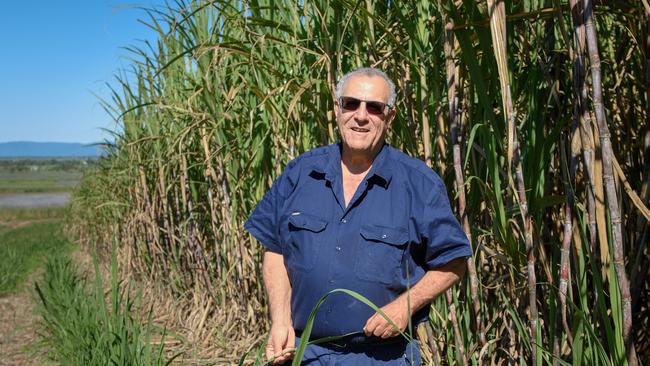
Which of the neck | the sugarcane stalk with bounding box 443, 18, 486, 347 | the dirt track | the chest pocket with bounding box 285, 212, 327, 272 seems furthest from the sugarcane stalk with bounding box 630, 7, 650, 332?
the dirt track

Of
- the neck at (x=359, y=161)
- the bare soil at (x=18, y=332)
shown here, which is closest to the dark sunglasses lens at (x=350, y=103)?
the neck at (x=359, y=161)

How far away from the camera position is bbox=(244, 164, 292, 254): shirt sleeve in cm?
182

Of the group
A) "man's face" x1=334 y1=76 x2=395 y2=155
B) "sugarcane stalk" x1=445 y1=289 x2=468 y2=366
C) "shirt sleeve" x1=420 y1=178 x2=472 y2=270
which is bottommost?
"sugarcane stalk" x1=445 y1=289 x2=468 y2=366

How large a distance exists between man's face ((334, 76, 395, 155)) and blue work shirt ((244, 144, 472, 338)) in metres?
0.06

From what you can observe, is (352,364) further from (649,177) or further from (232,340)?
(232,340)

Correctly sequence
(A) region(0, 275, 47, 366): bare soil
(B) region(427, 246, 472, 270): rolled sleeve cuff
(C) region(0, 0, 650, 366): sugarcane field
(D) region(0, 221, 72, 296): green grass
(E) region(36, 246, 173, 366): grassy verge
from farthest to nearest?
(D) region(0, 221, 72, 296): green grass → (A) region(0, 275, 47, 366): bare soil → (E) region(36, 246, 173, 366): grassy verge → (B) region(427, 246, 472, 270): rolled sleeve cuff → (C) region(0, 0, 650, 366): sugarcane field

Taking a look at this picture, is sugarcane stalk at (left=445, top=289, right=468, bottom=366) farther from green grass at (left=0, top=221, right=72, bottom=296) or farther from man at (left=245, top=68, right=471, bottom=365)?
green grass at (left=0, top=221, right=72, bottom=296)

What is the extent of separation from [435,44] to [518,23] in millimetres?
252

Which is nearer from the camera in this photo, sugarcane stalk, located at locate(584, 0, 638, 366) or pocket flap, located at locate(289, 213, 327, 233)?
sugarcane stalk, located at locate(584, 0, 638, 366)

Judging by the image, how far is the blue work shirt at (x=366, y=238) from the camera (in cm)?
161

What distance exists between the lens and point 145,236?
195 inches

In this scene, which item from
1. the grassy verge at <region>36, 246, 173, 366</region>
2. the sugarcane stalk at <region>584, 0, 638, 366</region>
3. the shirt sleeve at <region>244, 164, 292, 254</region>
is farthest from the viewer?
the grassy verge at <region>36, 246, 173, 366</region>

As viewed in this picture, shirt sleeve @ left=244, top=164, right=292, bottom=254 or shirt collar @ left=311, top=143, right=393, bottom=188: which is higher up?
shirt collar @ left=311, top=143, right=393, bottom=188

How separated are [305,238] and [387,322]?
0.31 m
